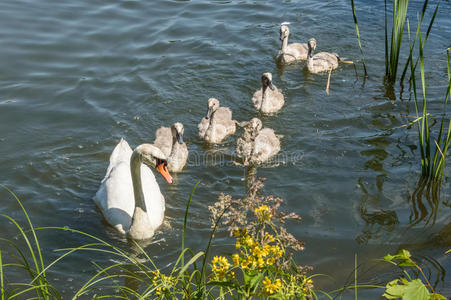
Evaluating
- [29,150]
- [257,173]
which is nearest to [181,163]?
[257,173]

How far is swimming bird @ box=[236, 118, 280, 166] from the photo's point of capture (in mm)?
7718

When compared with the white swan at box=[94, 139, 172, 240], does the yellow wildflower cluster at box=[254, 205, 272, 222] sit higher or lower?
higher

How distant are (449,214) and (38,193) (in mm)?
5548

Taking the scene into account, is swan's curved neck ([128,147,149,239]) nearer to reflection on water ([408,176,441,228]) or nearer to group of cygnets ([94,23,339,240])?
group of cygnets ([94,23,339,240])

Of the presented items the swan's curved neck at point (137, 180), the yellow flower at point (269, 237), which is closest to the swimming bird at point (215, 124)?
the swan's curved neck at point (137, 180)

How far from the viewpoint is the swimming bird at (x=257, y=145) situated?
772 cm

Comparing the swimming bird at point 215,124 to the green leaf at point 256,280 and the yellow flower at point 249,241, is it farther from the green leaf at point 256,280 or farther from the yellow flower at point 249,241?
the green leaf at point 256,280

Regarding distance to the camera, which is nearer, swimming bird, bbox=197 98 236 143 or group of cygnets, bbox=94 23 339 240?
group of cygnets, bbox=94 23 339 240

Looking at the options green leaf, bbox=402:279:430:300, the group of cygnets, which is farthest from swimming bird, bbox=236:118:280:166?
green leaf, bbox=402:279:430:300

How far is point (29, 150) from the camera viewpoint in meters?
8.11

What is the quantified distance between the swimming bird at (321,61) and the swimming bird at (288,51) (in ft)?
1.46

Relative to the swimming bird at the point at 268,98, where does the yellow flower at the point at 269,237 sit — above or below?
above

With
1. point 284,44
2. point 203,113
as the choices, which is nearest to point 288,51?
point 284,44

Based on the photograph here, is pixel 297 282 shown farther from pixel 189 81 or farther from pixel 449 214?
pixel 189 81
